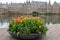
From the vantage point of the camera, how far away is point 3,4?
2662 centimetres

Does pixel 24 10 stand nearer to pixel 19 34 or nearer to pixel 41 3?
pixel 41 3

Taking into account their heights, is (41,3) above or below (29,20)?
below

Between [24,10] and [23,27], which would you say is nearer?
[23,27]

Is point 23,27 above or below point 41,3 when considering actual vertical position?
above

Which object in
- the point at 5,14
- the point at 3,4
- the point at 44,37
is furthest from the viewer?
the point at 3,4

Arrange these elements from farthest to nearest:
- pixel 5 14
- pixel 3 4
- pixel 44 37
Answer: pixel 3 4 → pixel 5 14 → pixel 44 37

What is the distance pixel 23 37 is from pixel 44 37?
0.55 m

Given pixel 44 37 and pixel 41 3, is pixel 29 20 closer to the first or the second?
pixel 44 37

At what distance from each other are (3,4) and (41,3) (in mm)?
5344

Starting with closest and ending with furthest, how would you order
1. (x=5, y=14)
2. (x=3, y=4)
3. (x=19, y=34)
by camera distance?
(x=19, y=34), (x=5, y=14), (x=3, y=4)

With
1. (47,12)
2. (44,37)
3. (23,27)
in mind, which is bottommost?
(47,12)

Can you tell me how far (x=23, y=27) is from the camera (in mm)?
3334

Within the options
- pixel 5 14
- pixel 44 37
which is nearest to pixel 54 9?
pixel 5 14

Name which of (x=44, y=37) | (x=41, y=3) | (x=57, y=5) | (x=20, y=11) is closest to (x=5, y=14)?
(x=20, y=11)
